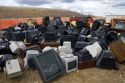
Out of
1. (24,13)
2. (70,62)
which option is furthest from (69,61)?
(24,13)

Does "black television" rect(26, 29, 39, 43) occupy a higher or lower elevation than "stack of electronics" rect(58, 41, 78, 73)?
higher

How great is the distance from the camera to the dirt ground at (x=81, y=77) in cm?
528

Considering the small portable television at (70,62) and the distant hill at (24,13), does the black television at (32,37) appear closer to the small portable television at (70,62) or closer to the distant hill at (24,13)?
the small portable television at (70,62)

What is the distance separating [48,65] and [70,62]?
0.71 metres

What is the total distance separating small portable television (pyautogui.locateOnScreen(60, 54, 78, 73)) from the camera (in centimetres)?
561

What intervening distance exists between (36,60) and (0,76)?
3.71 ft

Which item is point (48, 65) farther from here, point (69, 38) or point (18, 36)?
point (18, 36)

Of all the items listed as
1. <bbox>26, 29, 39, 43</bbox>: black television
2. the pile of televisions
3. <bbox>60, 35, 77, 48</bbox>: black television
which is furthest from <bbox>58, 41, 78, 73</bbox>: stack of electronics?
<bbox>26, 29, 39, 43</bbox>: black television

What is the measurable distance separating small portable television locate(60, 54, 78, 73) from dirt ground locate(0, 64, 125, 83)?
12 cm

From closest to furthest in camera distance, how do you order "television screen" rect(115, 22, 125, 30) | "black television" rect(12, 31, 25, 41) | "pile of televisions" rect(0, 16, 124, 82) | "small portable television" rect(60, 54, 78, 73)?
"pile of televisions" rect(0, 16, 124, 82) < "small portable television" rect(60, 54, 78, 73) < "black television" rect(12, 31, 25, 41) < "television screen" rect(115, 22, 125, 30)

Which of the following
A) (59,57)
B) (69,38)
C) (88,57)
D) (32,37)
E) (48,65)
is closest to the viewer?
(48,65)

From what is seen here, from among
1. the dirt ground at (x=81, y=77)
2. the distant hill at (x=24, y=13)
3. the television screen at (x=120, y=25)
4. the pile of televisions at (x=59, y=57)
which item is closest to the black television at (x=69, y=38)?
the pile of televisions at (x=59, y=57)

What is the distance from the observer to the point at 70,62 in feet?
18.7

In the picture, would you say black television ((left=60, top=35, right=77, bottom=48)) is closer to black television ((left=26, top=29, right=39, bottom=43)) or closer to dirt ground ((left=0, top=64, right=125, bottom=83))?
black television ((left=26, top=29, right=39, bottom=43))
